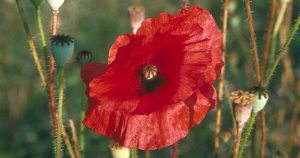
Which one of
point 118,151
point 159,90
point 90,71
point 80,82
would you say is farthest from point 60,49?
point 80,82

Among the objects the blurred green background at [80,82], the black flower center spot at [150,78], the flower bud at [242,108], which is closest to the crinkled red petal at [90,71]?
the black flower center spot at [150,78]

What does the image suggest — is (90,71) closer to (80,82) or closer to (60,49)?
(60,49)

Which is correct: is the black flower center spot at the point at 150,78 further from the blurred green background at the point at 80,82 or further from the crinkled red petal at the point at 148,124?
the blurred green background at the point at 80,82

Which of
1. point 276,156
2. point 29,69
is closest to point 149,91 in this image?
point 276,156

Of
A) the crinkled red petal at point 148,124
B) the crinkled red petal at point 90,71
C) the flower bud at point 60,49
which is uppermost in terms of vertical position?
the flower bud at point 60,49

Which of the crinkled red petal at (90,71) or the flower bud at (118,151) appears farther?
the flower bud at (118,151)

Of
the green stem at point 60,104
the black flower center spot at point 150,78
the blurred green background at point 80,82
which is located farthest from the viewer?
the blurred green background at point 80,82

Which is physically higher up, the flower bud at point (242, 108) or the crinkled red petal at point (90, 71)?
the crinkled red petal at point (90, 71)
